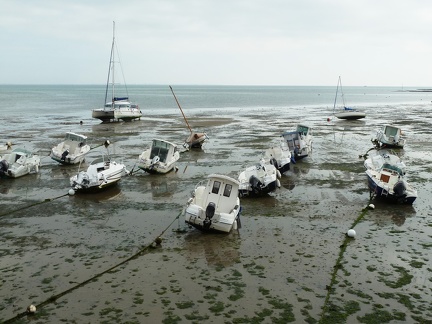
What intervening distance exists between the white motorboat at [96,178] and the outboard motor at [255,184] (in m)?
9.00

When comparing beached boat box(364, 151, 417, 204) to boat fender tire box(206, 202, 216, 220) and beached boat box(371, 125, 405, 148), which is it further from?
beached boat box(371, 125, 405, 148)

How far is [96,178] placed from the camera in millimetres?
23500

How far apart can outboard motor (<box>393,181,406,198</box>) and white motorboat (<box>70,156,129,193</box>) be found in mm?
16914

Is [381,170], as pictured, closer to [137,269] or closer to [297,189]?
[297,189]

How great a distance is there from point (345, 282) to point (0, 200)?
65.2 feet

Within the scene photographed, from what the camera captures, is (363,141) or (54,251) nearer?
(54,251)

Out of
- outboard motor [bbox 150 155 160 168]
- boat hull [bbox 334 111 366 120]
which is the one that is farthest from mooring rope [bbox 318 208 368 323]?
boat hull [bbox 334 111 366 120]

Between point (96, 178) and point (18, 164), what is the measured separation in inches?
335

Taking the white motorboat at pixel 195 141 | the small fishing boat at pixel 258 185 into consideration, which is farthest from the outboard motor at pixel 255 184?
the white motorboat at pixel 195 141

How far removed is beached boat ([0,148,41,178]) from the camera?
27.4 meters

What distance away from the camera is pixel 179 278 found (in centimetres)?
1357

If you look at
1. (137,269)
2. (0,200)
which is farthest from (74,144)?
(137,269)

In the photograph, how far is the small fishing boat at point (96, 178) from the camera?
23344 millimetres

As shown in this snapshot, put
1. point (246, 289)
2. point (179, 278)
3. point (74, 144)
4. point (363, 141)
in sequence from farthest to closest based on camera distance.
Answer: point (363, 141) < point (74, 144) < point (179, 278) < point (246, 289)
